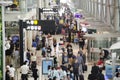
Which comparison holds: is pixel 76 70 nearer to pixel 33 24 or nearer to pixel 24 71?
pixel 24 71

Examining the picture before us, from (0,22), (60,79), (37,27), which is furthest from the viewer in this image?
(37,27)

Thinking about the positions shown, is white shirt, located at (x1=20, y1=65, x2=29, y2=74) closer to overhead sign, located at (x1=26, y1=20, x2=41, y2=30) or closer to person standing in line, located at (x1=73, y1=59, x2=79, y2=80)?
person standing in line, located at (x1=73, y1=59, x2=79, y2=80)

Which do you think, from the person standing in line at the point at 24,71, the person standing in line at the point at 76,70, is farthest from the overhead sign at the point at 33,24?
the person standing in line at the point at 76,70

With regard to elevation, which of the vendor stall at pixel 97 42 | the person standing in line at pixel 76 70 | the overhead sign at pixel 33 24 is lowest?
the person standing in line at pixel 76 70

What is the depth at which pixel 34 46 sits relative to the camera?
32.1 m

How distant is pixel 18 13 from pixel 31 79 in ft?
23.6

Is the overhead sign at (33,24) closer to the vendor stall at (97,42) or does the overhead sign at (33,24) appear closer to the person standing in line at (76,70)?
the person standing in line at (76,70)

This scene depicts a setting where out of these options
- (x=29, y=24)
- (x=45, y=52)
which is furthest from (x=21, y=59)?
(x=45, y=52)

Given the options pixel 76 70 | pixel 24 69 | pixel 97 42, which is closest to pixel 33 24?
pixel 24 69

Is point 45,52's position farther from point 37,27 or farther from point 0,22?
point 0,22

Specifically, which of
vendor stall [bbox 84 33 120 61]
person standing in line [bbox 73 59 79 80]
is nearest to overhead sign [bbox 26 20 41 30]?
person standing in line [bbox 73 59 79 80]

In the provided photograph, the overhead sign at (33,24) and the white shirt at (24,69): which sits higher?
the overhead sign at (33,24)

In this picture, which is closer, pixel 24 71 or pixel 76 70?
pixel 24 71

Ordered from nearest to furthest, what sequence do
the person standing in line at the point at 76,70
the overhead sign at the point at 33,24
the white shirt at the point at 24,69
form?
the white shirt at the point at 24,69 → the person standing in line at the point at 76,70 → the overhead sign at the point at 33,24
